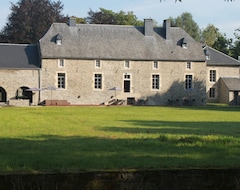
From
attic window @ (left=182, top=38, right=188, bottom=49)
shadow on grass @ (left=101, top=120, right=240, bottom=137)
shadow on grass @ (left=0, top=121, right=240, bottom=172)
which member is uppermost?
attic window @ (left=182, top=38, right=188, bottom=49)

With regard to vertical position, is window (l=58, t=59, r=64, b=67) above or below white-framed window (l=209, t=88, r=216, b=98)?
above

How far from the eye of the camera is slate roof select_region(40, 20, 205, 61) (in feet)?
157

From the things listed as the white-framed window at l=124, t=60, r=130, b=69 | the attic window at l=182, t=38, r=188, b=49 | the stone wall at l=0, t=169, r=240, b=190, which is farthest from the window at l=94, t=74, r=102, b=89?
the stone wall at l=0, t=169, r=240, b=190

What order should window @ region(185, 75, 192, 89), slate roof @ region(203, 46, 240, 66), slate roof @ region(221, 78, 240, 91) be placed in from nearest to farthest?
window @ region(185, 75, 192, 89) < slate roof @ region(221, 78, 240, 91) < slate roof @ region(203, 46, 240, 66)

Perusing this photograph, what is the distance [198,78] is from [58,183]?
154 feet

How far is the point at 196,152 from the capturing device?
30.7 ft

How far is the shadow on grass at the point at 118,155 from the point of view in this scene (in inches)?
291

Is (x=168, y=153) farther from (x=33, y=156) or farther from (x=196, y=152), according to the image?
(x=33, y=156)

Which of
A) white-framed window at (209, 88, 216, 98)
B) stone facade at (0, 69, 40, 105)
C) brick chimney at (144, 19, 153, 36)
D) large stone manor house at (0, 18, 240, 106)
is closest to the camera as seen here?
stone facade at (0, 69, 40, 105)

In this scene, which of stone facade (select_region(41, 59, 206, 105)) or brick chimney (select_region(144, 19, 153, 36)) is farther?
brick chimney (select_region(144, 19, 153, 36))

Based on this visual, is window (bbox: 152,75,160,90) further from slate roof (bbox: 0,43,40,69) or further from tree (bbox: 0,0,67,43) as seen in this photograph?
tree (bbox: 0,0,67,43)

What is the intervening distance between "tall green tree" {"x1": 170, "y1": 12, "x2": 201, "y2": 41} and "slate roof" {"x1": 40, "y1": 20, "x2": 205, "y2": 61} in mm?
34867

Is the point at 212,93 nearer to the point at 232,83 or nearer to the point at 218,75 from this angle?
the point at 218,75

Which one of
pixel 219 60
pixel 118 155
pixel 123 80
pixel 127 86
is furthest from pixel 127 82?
pixel 118 155
